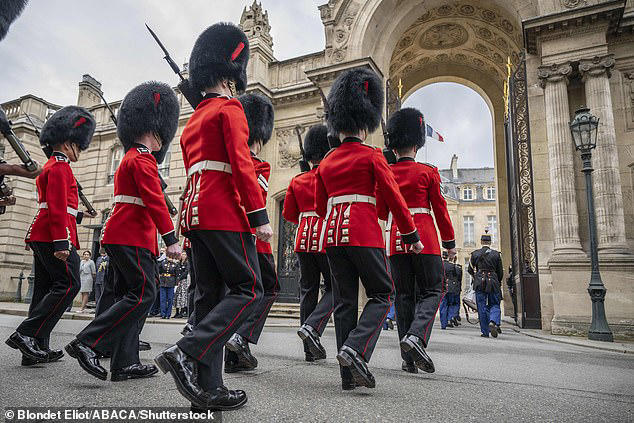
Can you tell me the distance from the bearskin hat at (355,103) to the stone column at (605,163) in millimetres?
7771

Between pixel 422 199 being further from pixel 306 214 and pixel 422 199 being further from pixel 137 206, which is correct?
pixel 137 206

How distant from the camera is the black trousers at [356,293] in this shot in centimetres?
326

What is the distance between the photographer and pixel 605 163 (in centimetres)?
995

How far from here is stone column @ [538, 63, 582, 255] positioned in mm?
10006

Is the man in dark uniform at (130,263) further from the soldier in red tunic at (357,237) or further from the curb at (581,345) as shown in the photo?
the curb at (581,345)

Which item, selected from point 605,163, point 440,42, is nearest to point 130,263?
point 605,163

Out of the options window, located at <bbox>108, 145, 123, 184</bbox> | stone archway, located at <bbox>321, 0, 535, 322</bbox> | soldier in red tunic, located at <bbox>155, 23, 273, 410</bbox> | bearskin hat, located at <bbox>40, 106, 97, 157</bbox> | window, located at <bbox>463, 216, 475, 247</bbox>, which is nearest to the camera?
soldier in red tunic, located at <bbox>155, 23, 273, 410</bbox>

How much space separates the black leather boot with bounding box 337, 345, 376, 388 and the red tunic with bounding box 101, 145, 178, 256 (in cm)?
157

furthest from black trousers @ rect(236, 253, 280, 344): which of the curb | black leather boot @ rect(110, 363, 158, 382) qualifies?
the curb

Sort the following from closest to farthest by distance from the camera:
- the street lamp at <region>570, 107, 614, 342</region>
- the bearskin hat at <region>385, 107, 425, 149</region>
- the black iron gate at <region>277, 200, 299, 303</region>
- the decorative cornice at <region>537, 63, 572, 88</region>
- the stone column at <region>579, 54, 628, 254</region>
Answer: the bearskin hat at <region>385, 107, 425, 149</region>
the street lamp at <region>570, 107, 614, 342</region>
the stone column at <region>579, 54, 628, 254</region>
the decorative cornice at <region>537, 63, 572, 88</region>
the black iron gate at <region>277, 200, 299, 303</region>

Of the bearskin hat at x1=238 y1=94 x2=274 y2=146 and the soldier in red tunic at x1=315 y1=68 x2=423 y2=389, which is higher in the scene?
the bearskin hat at x1=238 y1=94 x2=274 y2=146

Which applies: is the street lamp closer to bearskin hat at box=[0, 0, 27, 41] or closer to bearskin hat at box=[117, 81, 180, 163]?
bearskin hat at box=[117, 81, 180, 163]

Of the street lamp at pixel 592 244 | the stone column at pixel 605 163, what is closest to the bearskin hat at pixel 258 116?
the street lamp at pixel 592 244

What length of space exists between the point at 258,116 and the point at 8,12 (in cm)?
247
